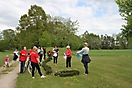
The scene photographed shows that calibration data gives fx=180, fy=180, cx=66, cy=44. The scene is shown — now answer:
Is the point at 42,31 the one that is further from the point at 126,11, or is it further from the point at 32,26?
the point at 126,11

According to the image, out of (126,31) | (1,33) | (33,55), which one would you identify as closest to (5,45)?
(1,33)

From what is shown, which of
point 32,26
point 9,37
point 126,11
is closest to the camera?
point 126,11

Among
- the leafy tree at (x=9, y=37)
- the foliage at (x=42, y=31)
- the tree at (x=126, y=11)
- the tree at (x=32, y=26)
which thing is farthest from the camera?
the leafy tree at (x=9, y=37)

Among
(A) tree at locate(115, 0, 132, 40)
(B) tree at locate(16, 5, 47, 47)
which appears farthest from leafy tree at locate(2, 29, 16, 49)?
(A) tree at locate(115, 0, 132, 40)

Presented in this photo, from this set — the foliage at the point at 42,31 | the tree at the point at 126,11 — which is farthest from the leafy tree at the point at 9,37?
the tree at the point at 126,11

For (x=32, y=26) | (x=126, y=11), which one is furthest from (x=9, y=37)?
(x=126, y=11)

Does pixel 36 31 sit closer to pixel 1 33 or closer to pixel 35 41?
pixel 35 41

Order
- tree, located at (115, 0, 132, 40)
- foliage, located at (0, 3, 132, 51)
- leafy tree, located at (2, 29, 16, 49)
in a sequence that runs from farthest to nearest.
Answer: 1. leafy tree, located at (2, 29, 16, 49)
2. foliage, located at (0, 3, 132, 51)
3. tree, located at (115, 0, 132, 40)

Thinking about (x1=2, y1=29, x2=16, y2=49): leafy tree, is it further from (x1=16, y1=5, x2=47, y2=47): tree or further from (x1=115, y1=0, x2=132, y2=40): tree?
(x1=115, y1=0, x2=132, y2=40): tree

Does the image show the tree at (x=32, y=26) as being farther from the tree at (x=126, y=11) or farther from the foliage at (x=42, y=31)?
the tree at (x=126, y=11)

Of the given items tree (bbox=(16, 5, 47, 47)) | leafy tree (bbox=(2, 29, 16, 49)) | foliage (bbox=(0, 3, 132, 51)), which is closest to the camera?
foliage (bbox=(0, 3, 132, 51))

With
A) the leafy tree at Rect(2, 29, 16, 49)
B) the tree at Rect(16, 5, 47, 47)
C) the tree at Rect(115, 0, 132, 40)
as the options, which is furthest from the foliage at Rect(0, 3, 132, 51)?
the tree at Rect(115, 0, 132, 40)

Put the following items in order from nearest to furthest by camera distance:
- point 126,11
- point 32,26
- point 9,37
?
point 126,11 < point 32,26 < point 9,37

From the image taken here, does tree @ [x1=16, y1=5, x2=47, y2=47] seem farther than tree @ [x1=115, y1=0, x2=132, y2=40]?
Yes
